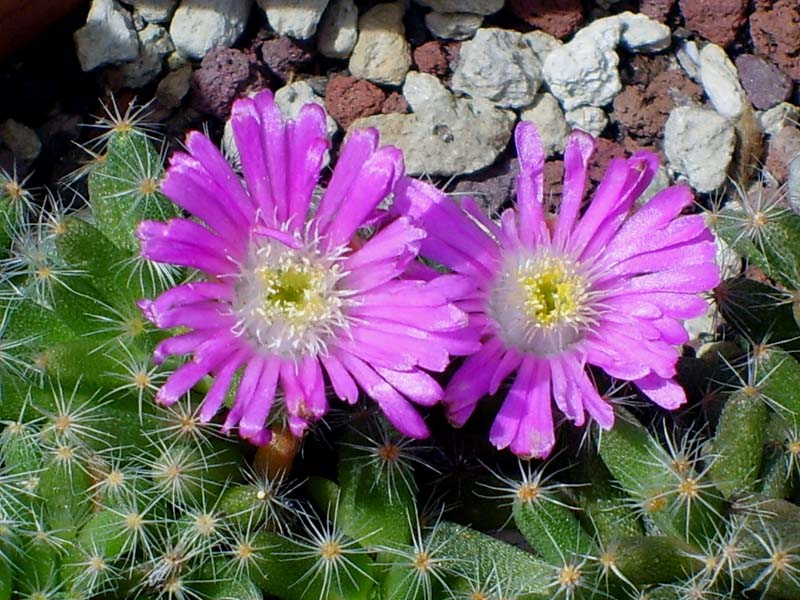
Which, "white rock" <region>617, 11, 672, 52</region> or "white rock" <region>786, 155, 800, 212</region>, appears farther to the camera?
"white rock" <region>617, 11, 672, 52</region>

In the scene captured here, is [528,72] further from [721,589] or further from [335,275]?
[721,589]

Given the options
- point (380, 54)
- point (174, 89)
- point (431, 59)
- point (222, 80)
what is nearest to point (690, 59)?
point (431, 59)

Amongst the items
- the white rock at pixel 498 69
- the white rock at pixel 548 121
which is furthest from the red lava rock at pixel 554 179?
the white rock at pixel 498 69

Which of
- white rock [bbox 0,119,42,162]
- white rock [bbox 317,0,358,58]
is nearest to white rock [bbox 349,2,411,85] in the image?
white rock [bbox 317,0,358,58]

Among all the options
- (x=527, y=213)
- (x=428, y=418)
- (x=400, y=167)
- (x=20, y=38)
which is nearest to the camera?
(x=400, y=167)

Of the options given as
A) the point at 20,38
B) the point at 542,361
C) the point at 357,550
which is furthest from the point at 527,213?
the point at 20,38

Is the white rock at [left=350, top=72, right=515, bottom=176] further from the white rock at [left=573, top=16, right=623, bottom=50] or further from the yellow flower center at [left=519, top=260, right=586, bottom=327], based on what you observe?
the yellow flower center at [left=519, top=260, right=586, bottom=327]

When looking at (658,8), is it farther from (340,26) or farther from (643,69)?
(340,26)
